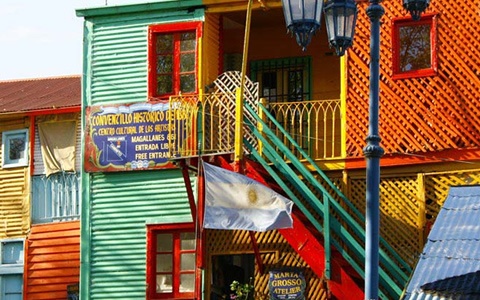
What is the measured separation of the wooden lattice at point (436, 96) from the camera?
23.0 m

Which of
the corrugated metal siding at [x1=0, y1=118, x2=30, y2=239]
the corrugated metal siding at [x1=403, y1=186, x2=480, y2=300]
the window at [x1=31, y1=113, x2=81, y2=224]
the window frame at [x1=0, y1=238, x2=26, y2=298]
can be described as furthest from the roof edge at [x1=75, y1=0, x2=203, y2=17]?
the corrugated metal siding at [x1=403, y1=186, x2=480, y2=300]

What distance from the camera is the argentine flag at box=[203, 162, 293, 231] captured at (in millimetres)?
21656

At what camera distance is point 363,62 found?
23.9 meters

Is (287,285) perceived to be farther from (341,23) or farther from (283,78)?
(341,23)

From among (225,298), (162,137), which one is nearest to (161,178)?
(162,137)

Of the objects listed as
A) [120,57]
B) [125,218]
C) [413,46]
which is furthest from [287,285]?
[120,57]

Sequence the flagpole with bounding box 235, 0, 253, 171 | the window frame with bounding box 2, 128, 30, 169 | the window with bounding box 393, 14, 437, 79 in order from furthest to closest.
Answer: the window frame with bounding box 2, 128, 30, 169 → the window with bounding box 393, 14, 437, 79 → the flagpole with bounding box 235, 0, 253, 171

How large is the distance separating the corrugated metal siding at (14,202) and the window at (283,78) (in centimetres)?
618

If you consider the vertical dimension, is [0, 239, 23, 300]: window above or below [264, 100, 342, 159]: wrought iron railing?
below

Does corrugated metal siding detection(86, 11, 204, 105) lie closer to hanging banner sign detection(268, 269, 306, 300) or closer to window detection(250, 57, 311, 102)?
window detection(250, 57, 311, 102)

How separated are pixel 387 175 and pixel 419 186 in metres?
0.65

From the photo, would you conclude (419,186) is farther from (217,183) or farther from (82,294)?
(82,294)

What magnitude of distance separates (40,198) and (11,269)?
174 cm

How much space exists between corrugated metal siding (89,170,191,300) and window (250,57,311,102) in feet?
9.64
